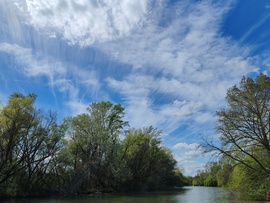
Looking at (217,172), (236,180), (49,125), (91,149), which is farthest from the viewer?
(91,149)

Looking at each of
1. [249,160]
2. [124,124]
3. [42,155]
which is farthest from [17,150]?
[249,160]

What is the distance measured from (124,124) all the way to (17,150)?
28.2 m

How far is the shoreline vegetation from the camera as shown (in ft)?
89.3

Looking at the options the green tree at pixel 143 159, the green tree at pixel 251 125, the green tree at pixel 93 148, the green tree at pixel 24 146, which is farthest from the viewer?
the green tree at pixel 143 159

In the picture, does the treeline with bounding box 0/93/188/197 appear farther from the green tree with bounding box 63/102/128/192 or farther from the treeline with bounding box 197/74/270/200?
the treeline with bounding box 197/74/270/200

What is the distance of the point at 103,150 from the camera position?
5653cm

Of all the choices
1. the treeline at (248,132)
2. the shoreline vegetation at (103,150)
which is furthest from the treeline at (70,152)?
the treeline at (248,132)

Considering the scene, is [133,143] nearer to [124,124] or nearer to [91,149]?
[124,124]

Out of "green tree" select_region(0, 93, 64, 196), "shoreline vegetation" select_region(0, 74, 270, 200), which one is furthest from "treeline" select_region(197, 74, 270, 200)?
"green tree" select_region(0, 93, 64, 196)

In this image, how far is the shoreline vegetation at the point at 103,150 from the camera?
27219 millimetres

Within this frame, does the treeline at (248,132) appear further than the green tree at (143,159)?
No

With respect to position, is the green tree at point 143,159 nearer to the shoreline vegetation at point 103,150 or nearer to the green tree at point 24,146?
the shoreline vegetation at point 103,150

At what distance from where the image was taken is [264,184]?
86.5 ft

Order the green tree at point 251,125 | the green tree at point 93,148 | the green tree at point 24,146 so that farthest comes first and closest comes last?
the green tree at point 93,148 → the green tree at point 24,146 → the green tree at point 251,125
